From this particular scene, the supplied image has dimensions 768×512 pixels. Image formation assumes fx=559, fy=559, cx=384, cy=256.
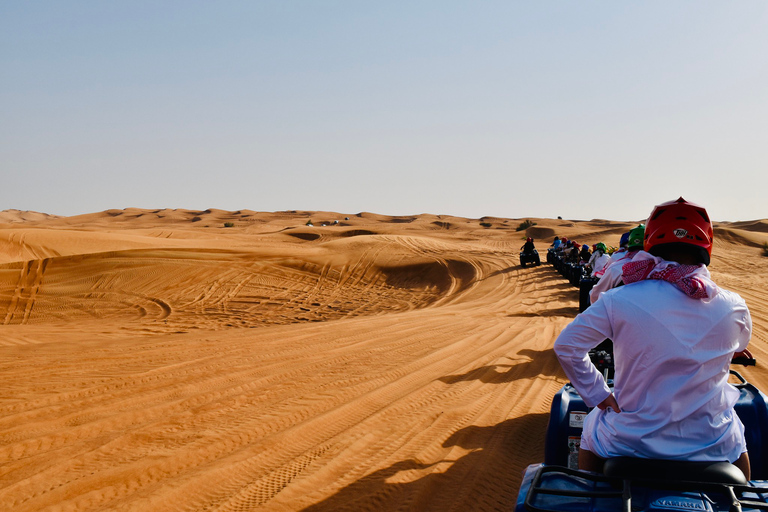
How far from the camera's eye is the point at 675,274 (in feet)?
7.82

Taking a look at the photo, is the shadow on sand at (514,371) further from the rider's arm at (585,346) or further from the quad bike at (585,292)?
the rider's arm at (585,346)

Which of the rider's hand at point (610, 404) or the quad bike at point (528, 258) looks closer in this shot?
the rider's hand at point (610, 404)

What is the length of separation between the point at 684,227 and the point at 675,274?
216 millimetres

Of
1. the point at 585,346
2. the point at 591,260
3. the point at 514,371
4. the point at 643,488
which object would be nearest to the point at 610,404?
the point at 585,346

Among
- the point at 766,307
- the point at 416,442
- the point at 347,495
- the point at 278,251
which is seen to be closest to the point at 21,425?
the point at 347,495

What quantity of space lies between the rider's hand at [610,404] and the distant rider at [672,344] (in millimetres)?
13

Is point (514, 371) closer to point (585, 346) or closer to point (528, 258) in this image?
point (585, 346)

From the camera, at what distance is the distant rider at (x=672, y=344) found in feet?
7.70

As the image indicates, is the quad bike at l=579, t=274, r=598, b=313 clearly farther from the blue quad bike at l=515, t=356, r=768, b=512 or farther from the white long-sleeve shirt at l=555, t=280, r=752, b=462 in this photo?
the blue quad bike at l=515, t=356, r=768, b=512

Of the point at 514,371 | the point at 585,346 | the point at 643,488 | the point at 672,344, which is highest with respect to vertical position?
the point at 672,344

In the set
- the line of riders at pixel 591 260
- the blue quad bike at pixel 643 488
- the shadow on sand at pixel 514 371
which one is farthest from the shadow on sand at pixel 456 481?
the shadow on sand at pixel 514 371

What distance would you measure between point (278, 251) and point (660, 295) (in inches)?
977

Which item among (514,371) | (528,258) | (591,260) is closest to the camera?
(514,371)

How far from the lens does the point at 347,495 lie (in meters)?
4.00
